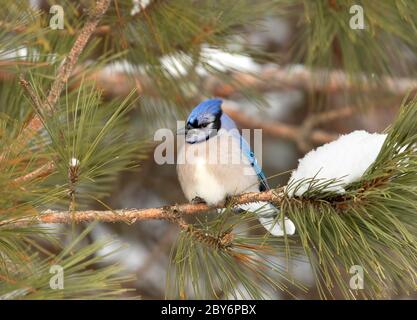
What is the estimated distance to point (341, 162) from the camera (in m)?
1.38

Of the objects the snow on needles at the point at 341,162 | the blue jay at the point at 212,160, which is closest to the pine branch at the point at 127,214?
the snow on needles at the point at 341,162

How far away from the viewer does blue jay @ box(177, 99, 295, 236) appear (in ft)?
6.59

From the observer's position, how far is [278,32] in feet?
12.1

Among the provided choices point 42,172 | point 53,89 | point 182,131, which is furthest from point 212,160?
point 42,172

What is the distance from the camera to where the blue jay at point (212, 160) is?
201 cm

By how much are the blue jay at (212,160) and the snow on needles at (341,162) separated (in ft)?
1.84

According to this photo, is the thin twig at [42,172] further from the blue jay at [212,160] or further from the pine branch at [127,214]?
the blue jay at [212,160]

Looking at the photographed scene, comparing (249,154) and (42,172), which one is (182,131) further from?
(42,172)

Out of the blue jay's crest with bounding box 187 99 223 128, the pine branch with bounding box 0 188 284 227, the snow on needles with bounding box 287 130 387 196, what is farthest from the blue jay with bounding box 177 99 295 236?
the snow on needles with bounding box 287 130 387 196

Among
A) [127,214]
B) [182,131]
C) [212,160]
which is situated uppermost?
[182,131]

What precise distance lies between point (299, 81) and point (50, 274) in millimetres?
2241

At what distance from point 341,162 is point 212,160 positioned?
736mm
